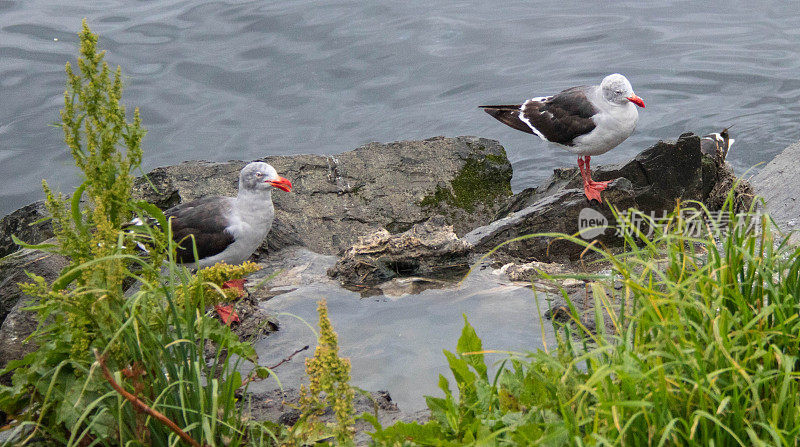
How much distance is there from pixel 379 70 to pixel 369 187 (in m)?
6.21

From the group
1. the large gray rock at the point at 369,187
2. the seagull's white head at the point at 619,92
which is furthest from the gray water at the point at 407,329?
the seagull's white head at the point at 619,92

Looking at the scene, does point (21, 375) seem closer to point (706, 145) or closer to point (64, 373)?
point (64, 373)

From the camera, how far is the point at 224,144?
12023 mm

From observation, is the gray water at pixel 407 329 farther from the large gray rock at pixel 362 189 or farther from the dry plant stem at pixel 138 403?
the large gray rock at pixel 362 189

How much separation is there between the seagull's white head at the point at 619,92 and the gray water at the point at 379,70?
3691 mm

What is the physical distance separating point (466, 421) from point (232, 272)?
1072 millimetres

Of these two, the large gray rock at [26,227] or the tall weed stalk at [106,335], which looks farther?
the large gray rock at [26,227]

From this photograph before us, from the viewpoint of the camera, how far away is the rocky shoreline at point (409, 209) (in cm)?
534

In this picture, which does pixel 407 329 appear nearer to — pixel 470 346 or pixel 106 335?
pixel 470 346

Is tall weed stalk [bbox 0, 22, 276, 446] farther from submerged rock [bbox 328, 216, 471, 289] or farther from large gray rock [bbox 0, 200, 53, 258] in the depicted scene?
large gray rock [bbox 0, 200, 53, 258]

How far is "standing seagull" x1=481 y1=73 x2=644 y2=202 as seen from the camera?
7.27m

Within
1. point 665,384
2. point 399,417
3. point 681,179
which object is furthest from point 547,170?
point 665,384

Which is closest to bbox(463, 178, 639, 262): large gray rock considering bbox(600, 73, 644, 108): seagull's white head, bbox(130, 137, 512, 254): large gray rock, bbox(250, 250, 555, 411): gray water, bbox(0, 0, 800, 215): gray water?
bbox(250, 250, 555, 411): gray water

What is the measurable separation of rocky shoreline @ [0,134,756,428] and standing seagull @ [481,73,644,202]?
34 cm
